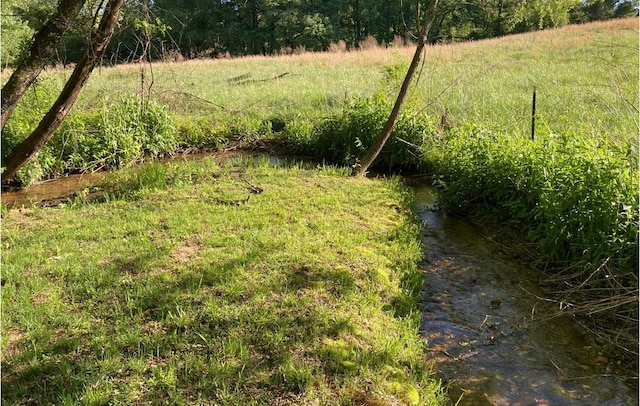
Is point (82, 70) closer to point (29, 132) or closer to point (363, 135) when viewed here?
point (29, 132)

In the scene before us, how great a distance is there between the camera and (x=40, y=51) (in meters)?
4.06

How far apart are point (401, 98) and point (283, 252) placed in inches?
145

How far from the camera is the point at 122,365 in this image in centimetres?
295

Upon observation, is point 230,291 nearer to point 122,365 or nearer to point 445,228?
point 122,365

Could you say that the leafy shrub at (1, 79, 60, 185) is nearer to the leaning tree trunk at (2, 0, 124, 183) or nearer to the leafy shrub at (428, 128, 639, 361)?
the leaning tree trunk at (2, 0, 124, 183)

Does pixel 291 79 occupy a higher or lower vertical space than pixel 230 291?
higher

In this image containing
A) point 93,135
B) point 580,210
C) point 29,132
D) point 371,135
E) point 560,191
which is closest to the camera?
point 580,210

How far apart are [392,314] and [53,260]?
3.10 m

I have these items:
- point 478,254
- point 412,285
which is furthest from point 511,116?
point 412,285

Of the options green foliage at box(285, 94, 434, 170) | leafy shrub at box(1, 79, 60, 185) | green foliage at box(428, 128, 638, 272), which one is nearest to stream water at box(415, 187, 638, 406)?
green foliage at box(428, 128, 638, 272)

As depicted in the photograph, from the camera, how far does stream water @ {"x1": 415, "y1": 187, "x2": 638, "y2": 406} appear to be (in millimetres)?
3266

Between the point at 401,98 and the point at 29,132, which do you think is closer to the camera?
the point at 401,98

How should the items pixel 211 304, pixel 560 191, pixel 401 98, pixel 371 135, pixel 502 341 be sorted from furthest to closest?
pixel 371 135 < pixel 401 98 < pixel 560 191 < pixel 502 341 < pixel 211 304

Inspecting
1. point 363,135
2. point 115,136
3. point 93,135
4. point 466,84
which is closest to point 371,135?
point 363,135
